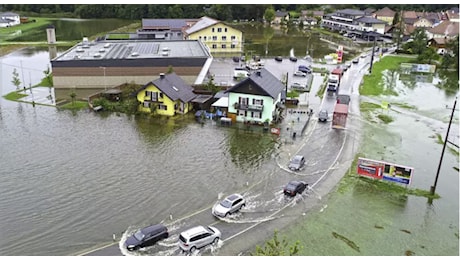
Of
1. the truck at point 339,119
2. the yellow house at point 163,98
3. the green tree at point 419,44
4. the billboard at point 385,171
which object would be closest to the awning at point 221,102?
the yellow house at point 163,98

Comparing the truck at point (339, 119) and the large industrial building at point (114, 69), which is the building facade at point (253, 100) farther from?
the large industrial building at point (114, 69)

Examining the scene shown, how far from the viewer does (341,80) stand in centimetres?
4312

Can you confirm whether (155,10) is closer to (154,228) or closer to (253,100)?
(253,100)

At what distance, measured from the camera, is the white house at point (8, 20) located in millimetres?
79500

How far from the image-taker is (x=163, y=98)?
30.8 metres

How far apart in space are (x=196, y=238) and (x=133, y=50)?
3311cm

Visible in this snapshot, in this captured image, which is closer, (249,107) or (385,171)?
(385,171)

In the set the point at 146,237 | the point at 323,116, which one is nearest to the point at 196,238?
the point at 146,237

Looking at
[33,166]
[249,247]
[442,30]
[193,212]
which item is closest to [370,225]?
[249,247]

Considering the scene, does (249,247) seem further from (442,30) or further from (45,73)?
(442,30)

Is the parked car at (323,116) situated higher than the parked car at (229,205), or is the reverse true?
the parked car at (323,116)

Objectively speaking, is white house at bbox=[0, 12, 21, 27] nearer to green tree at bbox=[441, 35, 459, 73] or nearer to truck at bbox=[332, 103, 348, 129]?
truck at bbox=[332, 103, 348, 129]

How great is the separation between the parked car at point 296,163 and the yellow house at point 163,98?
11.7m

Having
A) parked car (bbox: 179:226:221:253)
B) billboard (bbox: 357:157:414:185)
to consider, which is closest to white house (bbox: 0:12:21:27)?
parked car (bbox: 179:226:221:253)
